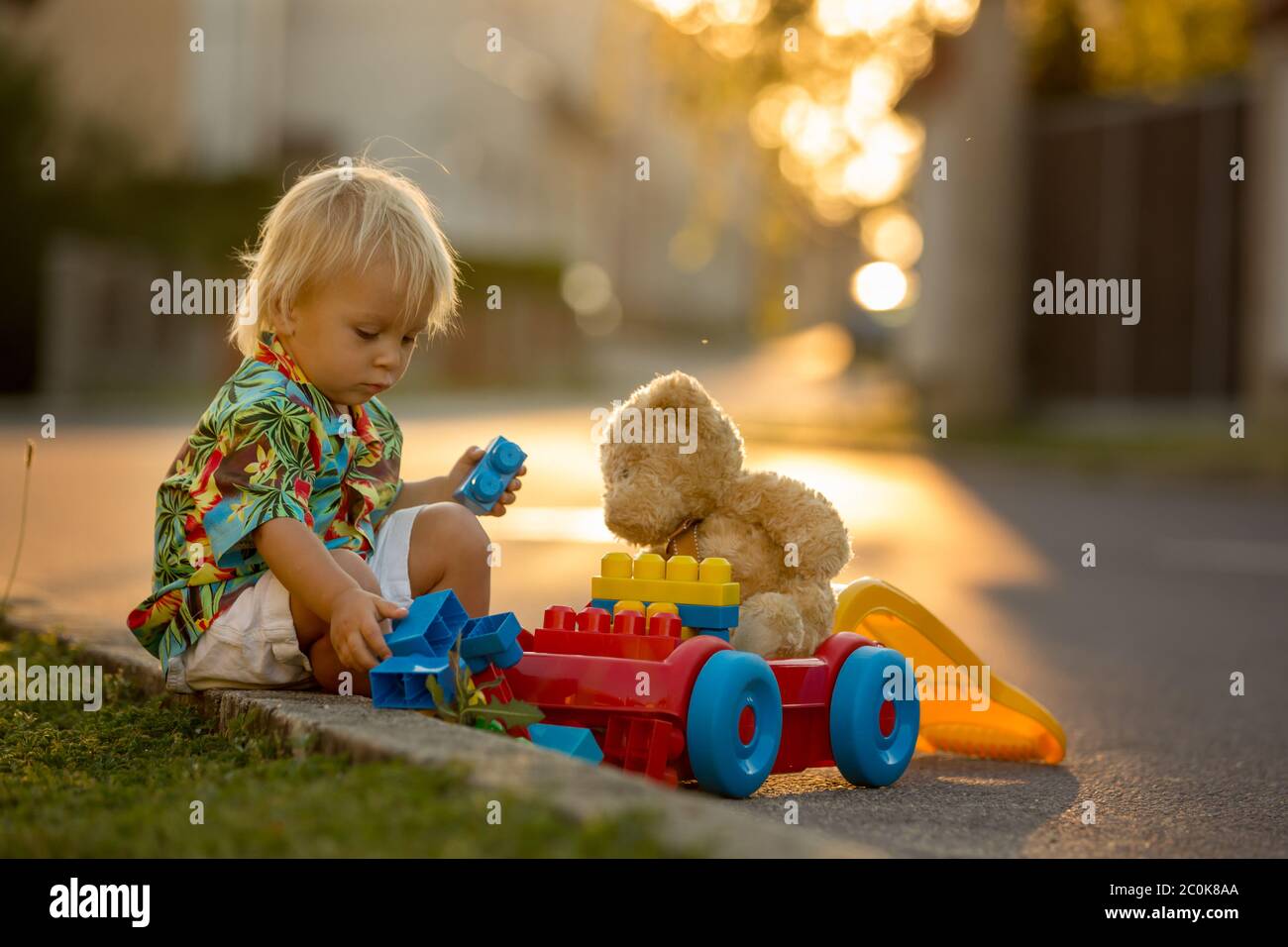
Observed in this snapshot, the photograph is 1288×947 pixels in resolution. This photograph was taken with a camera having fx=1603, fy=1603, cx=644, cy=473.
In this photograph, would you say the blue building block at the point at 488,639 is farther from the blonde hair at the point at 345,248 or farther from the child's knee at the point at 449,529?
the blonde hair at the point at 345,248

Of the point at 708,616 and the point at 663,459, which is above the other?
the point at 663,459

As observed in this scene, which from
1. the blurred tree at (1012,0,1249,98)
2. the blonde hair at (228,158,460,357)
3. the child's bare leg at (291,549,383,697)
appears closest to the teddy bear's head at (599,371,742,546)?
the blonde hair at (228,158,460,357)

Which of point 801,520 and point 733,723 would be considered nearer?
point 733,723

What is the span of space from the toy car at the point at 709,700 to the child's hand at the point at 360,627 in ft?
1.12

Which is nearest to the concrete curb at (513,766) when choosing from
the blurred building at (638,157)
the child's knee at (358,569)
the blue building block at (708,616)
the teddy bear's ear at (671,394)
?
the child's knee at (358,569)

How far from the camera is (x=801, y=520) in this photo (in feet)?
11.5

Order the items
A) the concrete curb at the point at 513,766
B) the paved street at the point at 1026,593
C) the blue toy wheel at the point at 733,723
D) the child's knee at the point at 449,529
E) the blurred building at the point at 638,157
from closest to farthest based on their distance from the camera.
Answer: the concrete curb at the point at 513,766, the blue toy wheel at the point at 733,723, the paved street at the point at 1026,593, the child's knee at the point at 449,529, the blurred building at the point at 638,157

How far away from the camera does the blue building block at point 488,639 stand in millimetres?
3020

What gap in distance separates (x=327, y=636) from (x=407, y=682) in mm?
361

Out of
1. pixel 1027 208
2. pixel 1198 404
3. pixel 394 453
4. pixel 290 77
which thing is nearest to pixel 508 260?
pixel 290 77

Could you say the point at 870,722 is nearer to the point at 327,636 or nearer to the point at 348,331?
→ the point at 327,636

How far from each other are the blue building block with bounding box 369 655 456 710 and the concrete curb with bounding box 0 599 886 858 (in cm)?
4

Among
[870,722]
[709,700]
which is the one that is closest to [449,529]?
[709,700]

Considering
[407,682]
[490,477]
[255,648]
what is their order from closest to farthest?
[407,682] < [255,648] < [490,477]
